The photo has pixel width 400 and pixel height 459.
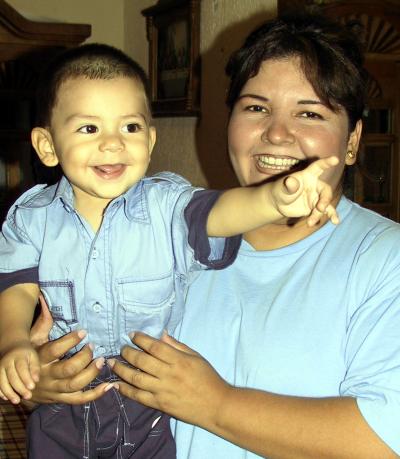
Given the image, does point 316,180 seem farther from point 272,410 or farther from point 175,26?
point 175,26

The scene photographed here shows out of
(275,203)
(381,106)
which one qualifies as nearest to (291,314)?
(275,203)

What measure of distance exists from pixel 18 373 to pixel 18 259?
0.21 meters

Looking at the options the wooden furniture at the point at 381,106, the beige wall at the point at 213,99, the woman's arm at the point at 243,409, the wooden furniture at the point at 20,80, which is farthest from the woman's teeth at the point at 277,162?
the wooden furniture at the point at 381,106

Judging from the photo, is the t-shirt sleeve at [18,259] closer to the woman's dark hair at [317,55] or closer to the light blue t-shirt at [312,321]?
the light blue t-shirt at [312,321]

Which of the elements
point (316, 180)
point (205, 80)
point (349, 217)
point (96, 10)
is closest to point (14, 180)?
point (205, 80)

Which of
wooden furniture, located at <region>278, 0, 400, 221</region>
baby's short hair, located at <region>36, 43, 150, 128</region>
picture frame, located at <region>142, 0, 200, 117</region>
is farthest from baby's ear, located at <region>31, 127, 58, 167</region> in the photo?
wooden furniture, located at <region>278, 0, 400, 221</region>

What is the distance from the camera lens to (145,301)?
45.5 inches

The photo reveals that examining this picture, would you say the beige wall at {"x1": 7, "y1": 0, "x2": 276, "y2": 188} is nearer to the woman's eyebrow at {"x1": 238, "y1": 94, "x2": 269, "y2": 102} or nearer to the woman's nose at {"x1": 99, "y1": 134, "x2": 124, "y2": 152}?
the woman's eyebrow at {"x1": 238, "y1": 94, "x2": 269, "y2": 102}

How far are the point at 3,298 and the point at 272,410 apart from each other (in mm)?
473

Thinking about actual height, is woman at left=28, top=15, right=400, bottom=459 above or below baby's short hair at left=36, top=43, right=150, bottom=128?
below

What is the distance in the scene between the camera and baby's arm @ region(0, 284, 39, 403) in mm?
1065

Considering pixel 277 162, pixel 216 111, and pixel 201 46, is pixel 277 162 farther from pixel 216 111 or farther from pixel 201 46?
pixel 201 46

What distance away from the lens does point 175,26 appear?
2.87m

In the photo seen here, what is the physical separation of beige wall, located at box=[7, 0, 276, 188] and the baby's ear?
1.35 meters
